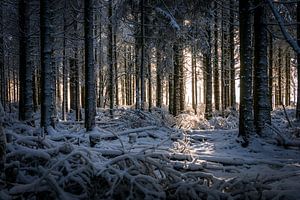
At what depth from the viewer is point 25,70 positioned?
10969 millimetres

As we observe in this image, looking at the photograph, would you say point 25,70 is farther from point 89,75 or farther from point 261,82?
point 261,82

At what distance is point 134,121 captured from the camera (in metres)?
13.5

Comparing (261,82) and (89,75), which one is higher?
(89,75)

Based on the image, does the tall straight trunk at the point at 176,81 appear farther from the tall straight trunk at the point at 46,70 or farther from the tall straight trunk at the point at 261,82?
the tall straight trunk at the point at 46,70

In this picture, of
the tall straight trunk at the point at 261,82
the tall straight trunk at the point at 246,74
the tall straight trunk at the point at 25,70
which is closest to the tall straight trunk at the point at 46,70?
the tall straight trunk at the point at 25,70

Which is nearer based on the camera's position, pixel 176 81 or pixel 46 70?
pixel 46 70

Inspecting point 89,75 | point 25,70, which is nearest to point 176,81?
point 89,75

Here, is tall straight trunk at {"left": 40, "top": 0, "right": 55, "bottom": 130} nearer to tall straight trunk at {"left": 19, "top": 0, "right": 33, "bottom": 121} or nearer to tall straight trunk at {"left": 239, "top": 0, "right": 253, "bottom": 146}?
tall straight trunk at {"left": 19, "top": 0, "right": 33, "bottom": 121}

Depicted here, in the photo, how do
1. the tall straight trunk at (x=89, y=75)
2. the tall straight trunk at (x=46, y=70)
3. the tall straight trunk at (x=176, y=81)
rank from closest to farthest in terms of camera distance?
the tall straight trunk at (x=46, y=70) < the tall straight trunk at (x=89, y=75) < the tall straight trunk at (x=176, y=81)

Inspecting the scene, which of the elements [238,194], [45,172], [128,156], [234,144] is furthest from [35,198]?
[234,144]

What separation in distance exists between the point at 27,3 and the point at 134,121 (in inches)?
220

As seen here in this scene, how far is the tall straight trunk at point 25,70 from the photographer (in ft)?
35.2

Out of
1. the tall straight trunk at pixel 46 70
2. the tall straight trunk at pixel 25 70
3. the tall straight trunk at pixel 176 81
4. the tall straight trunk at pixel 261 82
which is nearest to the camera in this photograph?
the tall straight trunk at pixel 46 70

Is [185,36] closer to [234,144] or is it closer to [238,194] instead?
[234,144]
